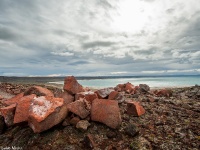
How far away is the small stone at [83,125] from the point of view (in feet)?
16.2

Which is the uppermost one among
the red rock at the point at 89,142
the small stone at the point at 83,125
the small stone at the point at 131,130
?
the small stone at the point at 83,125

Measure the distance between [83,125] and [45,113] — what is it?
44.6 inches

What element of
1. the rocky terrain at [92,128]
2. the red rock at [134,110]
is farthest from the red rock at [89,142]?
the red rock at [134,110]

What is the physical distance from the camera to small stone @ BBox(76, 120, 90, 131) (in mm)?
4929

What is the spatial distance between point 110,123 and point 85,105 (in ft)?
3.19

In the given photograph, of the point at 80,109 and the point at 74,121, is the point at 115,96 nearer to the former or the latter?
the point at 80,109

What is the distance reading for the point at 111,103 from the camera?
5.48 m

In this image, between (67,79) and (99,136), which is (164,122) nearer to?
(99,136)

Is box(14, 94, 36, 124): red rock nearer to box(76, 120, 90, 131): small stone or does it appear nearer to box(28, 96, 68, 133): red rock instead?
box(28, 96, 68, 133): red rock

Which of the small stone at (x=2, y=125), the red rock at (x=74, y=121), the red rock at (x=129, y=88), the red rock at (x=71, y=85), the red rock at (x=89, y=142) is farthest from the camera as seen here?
the red rock at (x=129, y=88)

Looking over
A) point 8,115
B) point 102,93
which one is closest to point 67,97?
point 102,93

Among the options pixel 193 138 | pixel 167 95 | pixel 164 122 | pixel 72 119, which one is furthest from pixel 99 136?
pixel 167 95

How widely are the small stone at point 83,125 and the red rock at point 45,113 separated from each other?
1.73ft

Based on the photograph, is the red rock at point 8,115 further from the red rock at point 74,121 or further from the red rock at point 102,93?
the red rock at point 102,93
